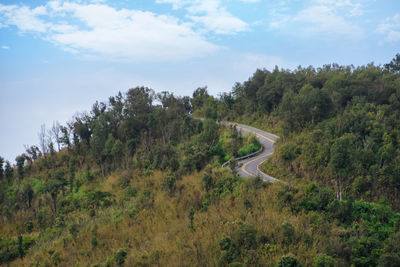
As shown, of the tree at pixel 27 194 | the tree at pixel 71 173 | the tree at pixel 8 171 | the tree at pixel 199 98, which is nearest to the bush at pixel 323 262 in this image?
the tree at pixel 27 194

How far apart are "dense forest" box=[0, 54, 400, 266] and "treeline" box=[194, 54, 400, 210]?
97 mm

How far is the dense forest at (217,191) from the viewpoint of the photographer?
11.4 m

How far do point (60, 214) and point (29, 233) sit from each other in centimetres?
215

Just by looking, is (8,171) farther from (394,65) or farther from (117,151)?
(394,65)

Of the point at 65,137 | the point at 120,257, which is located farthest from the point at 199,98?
the point at 120,257

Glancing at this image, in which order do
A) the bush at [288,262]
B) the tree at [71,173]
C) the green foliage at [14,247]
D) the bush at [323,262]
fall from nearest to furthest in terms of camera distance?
the bush at [288,262]
the bush at [323,262]
the green foliage at [14,247]
the tree at [71,173]

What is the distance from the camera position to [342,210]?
14.0 meters

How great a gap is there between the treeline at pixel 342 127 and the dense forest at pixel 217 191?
0.10 m

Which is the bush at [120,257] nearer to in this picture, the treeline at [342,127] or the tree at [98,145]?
the treeline at [342,127]

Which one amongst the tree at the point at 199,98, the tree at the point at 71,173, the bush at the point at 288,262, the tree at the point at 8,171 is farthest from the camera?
the tree at the point at 199,98

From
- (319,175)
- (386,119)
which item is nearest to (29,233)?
(319,175)

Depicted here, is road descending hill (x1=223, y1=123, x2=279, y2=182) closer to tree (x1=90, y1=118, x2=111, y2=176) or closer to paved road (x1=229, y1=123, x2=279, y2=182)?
paved road (x1=229, y1=123, x2=279, y2=182)

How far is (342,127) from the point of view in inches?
931

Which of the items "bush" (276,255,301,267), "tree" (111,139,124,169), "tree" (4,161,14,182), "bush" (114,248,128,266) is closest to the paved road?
"bush" (276,255,301,267)
